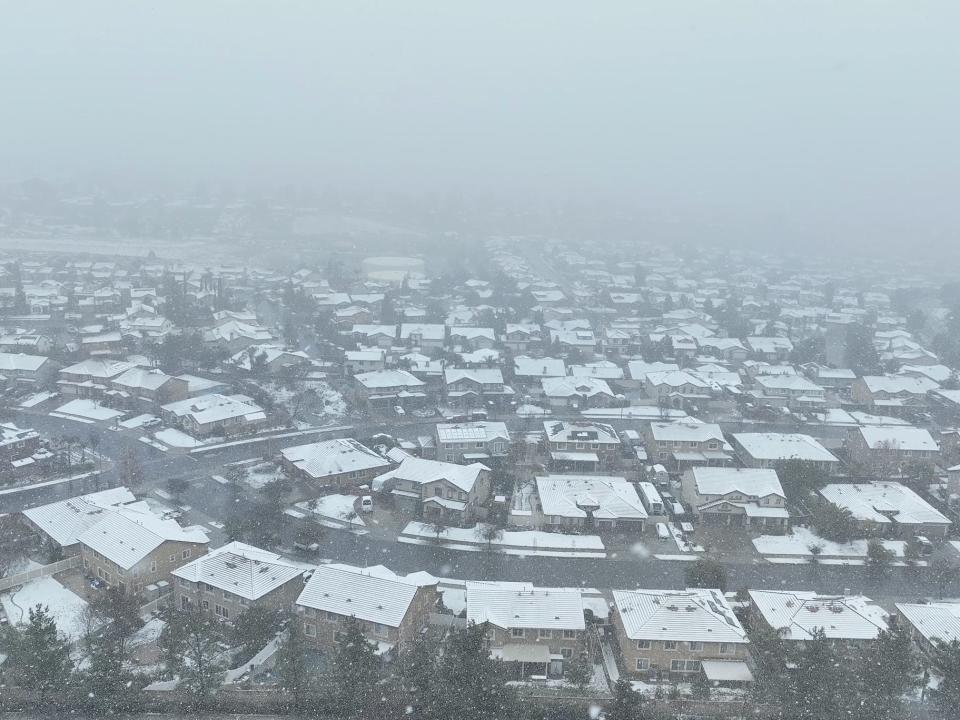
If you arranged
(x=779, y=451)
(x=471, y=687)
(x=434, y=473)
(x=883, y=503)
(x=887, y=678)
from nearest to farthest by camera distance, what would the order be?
(x=471, y=687) < (x=887, y=678) < (x=883, y=503) < (x=434, y=473) < (x=779, y=451)

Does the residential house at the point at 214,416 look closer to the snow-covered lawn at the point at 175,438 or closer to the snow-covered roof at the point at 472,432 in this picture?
the snow-covered lawn at the point at 175,438

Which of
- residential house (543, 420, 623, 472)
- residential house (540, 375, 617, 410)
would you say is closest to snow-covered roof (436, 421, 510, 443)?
residential house (543, 420, 623, 472)

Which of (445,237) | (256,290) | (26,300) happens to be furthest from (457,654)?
(445,237)

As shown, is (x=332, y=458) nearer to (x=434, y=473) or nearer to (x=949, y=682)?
(x=434, y=473)

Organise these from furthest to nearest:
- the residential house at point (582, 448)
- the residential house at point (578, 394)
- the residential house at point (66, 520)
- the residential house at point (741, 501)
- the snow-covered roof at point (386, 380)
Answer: the residential house at point (578, 394)
the snow-covered roof at point (386, 380)
the residential house at point (582, 448)
the residential house at point (741, 501)
the residential house at point (66, 520)

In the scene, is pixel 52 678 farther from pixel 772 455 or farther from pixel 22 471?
pixel 772 455

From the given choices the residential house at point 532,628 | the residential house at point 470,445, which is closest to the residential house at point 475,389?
the residential house at point 470,445

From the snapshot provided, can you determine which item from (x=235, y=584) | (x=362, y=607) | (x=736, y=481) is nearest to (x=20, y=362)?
(x=235, y=584)
